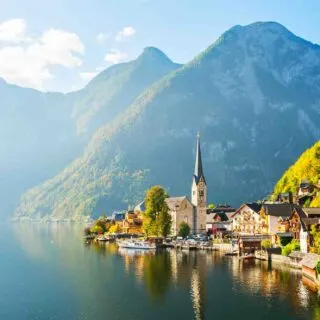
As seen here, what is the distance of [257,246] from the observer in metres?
120

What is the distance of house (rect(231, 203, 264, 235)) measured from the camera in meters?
143

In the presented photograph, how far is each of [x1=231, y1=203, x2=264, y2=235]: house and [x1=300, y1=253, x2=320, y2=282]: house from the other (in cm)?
5307

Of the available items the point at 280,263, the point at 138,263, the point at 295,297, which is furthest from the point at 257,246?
the point at 295,297

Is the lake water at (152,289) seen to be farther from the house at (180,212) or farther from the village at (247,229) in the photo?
the house at (180,212)

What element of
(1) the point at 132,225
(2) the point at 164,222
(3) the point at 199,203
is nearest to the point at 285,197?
(3) the point at 199,203

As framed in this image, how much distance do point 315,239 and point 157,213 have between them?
64260mm

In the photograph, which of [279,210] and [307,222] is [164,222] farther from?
[307,222]

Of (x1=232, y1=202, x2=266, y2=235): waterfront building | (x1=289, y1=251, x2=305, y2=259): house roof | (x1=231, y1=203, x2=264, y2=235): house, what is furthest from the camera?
(x1=231, y1=203, x2=264, y2=235): house

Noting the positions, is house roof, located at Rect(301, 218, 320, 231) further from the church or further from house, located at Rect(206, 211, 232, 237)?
the church

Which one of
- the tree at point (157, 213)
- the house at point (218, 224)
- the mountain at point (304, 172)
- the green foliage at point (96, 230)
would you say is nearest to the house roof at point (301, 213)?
the house at point (218, 224)

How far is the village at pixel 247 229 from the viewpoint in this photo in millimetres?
98375

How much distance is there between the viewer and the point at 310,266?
80500 millimetres

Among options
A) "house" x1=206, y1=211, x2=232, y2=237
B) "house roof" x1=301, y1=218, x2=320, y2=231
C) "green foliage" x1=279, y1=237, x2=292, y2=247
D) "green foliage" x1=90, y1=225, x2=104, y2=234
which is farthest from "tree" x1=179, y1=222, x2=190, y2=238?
Answer: "house roof" x1=301, y1=218, x2=320, y2=231

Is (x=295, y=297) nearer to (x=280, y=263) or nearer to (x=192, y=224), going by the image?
(x=280, y=263)
